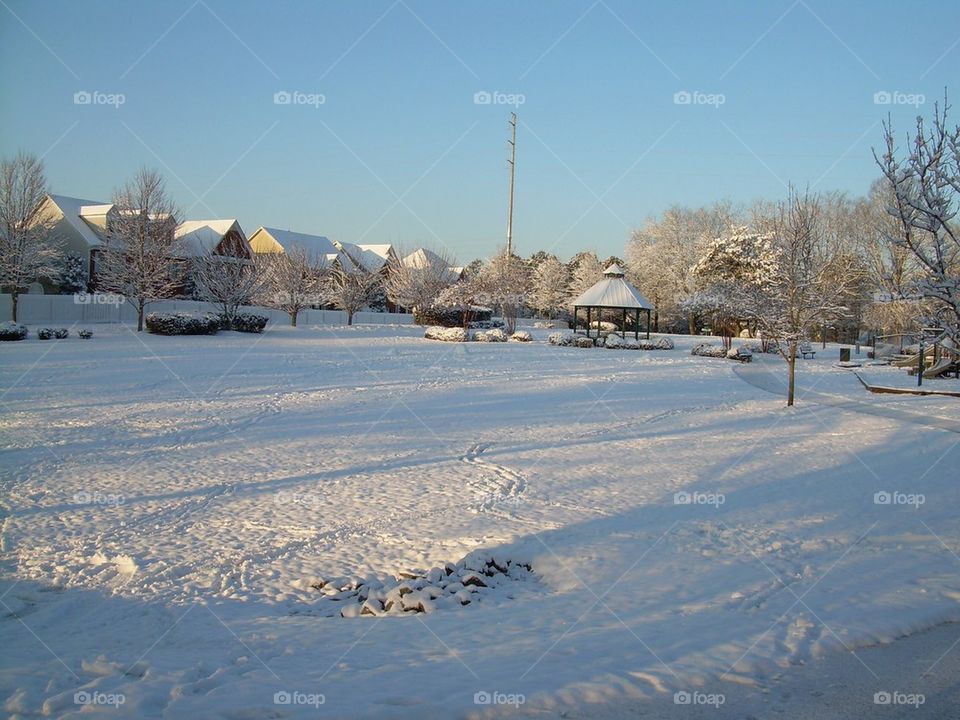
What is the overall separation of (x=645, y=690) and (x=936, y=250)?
5.90m

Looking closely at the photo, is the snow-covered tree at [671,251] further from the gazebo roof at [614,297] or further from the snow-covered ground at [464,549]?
the snow-covered ground at [464,549]

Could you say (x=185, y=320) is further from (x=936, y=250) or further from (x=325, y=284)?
(x=936, y=250)

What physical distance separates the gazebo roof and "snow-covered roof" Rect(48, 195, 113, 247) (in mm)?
28251

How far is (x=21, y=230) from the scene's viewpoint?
1297 inches

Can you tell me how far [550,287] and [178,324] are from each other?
4361 cm

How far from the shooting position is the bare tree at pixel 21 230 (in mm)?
31711

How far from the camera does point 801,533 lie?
28.8 feet

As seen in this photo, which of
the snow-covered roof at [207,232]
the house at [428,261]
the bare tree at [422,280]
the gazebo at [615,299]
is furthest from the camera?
the house at [428,261]

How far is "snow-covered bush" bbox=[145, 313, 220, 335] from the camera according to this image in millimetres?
32219

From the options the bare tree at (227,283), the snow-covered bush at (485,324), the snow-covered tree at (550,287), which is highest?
the snow-covered tree at (550,287)

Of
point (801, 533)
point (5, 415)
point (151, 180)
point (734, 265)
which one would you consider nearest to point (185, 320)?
point (151, 180)

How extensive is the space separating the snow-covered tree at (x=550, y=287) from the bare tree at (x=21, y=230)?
43971 mm

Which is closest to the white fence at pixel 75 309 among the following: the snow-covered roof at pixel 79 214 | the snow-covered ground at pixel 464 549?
the snow-covered roof at pixel 79 214

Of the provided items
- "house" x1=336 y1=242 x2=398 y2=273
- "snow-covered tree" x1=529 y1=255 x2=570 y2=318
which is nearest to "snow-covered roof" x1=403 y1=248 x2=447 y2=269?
"house" x1=336 y1=242 x2=398 y2=273
